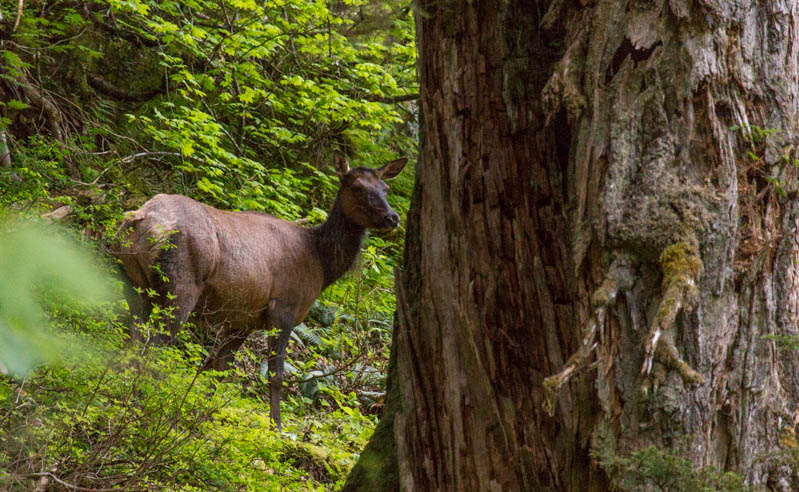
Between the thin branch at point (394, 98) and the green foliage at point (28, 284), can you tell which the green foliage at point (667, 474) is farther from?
the thin branch at point (394, 98)

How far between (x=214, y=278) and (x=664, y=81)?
19.9 ft

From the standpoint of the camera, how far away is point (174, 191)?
9836 millimetres

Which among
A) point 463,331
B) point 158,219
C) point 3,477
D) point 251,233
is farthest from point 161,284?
point 463,331

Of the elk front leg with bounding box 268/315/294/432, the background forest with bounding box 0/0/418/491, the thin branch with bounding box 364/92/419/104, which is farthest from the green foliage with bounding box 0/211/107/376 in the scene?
the thin branch with bounding box 364/92/419/104

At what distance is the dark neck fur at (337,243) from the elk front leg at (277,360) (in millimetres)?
906

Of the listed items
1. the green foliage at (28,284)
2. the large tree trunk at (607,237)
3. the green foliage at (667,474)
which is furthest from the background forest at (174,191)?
the green foliage at (667,474)

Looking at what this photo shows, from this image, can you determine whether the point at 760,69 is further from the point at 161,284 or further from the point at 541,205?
the point at 161,284

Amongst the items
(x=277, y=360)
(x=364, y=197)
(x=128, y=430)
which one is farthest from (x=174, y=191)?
(x=128, y=430)

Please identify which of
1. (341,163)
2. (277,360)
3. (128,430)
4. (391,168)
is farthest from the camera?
(391,168)

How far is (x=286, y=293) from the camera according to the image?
8.39m

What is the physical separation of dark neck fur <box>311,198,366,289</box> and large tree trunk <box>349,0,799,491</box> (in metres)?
6.22

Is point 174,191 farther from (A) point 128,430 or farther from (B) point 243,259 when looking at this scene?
(A) point 128,430

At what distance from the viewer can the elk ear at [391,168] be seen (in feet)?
30.2

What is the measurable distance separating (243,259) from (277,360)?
110cm
